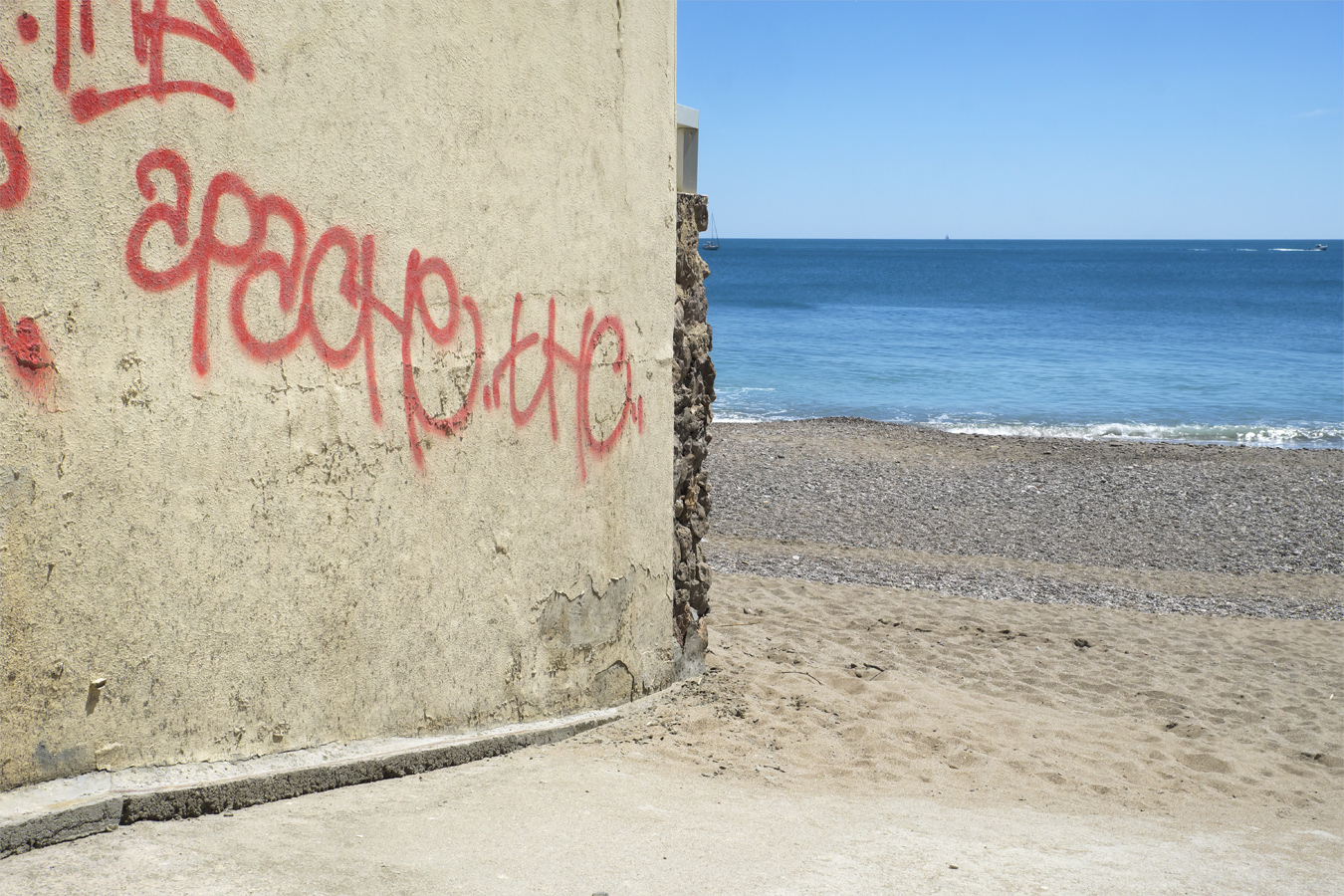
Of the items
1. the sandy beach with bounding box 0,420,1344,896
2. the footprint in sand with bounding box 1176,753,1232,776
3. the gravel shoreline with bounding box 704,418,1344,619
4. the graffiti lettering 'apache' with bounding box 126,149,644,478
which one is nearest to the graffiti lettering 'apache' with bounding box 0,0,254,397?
the graffiti lettering 'apache' with bounding box 126,149,644,478

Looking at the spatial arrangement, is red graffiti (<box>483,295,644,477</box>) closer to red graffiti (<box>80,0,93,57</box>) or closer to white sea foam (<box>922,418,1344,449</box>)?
red graffiti (<box>80,0,93,57</box>)

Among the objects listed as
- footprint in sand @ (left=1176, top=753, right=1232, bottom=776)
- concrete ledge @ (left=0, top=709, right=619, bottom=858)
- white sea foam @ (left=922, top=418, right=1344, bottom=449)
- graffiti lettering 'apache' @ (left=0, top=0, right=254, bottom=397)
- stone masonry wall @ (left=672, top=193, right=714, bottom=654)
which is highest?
graffiti lettering 'apache' @ (left=0, top=0, right=254, bottom=397)

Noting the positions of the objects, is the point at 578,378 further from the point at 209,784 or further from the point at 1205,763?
the point at 1205,763

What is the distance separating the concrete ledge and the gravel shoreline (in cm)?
555

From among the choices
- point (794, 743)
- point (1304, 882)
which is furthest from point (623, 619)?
point (1304, 882)

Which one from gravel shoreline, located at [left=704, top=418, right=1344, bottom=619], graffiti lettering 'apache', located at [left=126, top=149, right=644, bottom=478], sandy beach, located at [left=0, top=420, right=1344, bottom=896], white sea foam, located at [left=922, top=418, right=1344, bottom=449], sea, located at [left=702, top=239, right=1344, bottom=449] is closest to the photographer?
graffiti lettering 'apache', located at [left=126, top=149, right=644, bottom=478]

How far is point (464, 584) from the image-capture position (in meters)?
4.32

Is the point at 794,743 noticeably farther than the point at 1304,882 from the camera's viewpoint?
Yes

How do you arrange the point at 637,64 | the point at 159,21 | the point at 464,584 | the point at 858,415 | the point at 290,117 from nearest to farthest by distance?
the point at 159,21, the point at 290,117, the point at 464,584, the point at 637,64, the point at 858,415

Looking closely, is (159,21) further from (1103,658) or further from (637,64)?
(1103,658)

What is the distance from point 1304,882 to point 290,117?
14.4ft

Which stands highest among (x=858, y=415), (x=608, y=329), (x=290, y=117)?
(x=290, y=117)

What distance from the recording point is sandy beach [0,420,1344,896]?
3477mm

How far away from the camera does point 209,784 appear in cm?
350
